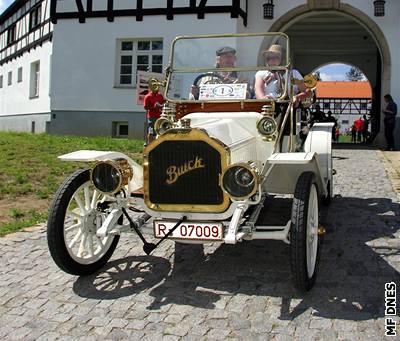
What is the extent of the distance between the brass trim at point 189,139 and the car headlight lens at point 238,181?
0.53 ft

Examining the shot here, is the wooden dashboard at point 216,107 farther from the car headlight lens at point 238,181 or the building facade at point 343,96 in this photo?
the building facade at point 343,96

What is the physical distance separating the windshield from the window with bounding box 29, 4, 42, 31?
18009 millimetres

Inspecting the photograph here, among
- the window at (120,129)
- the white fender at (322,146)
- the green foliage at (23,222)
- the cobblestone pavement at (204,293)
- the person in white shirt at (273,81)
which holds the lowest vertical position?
the cobblestone pavement at (204,293)

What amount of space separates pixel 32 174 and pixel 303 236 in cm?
597

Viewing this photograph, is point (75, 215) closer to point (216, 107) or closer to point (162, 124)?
point (162, 124)

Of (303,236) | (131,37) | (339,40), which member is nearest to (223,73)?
(303,236)

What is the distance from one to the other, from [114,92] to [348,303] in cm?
1413

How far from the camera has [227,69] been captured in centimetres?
485

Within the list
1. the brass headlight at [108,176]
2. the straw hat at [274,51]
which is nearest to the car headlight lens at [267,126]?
the straw hat at [274,51]

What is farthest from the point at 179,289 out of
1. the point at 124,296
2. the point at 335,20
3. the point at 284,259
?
the point at 335,20

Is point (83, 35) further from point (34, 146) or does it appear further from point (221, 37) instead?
point (221, 37)

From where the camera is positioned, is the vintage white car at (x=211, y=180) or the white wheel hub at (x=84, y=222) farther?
the white wheel hub at (x=84, y=222)

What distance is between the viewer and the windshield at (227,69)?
4590 millimetres

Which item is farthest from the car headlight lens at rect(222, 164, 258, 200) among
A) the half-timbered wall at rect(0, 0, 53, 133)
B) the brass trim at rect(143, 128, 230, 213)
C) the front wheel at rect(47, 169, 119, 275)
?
the half-timbered wall at rect(0, 0, 53, 133)
